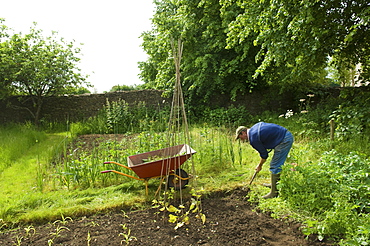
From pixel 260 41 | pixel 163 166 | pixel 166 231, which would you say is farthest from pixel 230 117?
pixel 166 231

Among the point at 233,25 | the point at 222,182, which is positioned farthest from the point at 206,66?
the point at 222,182

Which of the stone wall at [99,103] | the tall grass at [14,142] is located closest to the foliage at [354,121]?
the stone wall at [99,103]

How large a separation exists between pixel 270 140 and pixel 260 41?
142 inches

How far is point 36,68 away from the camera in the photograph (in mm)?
9039

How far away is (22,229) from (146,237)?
1557 mm

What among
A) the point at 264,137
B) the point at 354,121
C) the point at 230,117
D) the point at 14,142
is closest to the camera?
the point at 264,137

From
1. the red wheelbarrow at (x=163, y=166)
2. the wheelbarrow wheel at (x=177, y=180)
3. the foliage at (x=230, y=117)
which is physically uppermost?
the foliage at (x=230, y=117)

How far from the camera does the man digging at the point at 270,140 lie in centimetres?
331

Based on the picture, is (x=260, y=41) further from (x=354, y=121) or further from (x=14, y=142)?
(x=14, y=142)

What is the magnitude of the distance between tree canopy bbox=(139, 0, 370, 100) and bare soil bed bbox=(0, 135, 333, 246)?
7.38 feet

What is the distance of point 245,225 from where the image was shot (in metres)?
2.77

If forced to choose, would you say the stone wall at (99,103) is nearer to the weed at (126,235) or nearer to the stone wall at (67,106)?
the stone wall at (67,106)

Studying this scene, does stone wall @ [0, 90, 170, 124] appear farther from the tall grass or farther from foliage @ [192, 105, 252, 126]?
foliage @ [192, 105, 252, 126]

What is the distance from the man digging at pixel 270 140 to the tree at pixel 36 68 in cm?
808
